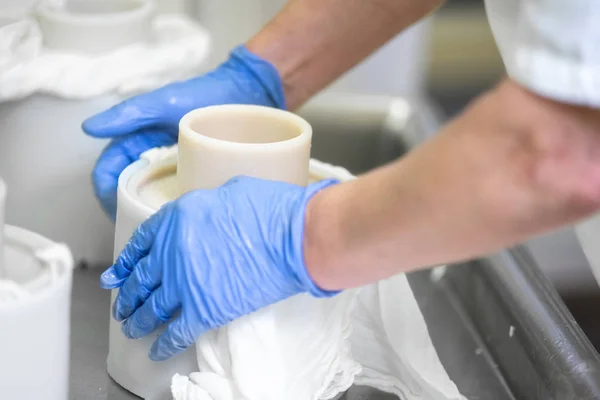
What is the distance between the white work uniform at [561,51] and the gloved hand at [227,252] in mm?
176

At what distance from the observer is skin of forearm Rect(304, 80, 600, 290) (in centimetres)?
45

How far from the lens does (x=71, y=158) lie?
812 mm

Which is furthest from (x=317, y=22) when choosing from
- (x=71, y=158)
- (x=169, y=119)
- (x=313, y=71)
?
(x=71, y=158)

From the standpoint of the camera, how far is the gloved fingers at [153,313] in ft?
1.89

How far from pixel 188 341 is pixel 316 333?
0.32 ft

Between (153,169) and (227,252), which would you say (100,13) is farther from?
(227,252)

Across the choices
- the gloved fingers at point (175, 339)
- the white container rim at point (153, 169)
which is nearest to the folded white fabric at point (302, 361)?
the gloved fingers at point (175, 339)

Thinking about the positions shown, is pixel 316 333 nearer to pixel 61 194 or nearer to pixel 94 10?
pixel 61 194

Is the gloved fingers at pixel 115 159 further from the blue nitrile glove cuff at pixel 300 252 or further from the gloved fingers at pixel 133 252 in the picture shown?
the blue nitrile glove cuff at pixel 300 252

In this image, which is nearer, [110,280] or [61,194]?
[110,280]

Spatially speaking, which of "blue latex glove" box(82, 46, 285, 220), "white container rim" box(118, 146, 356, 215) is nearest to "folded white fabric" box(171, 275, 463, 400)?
"white container rim" box(118, 146, 356, 215)

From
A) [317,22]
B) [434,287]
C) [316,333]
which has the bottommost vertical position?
[434,287]

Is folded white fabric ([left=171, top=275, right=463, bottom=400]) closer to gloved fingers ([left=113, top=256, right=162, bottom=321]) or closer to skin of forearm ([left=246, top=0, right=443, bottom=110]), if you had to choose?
gloved fingers ([left=113, top=256, right=162, bottom=321])

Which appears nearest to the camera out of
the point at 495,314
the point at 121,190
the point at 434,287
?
the point at 121,190
